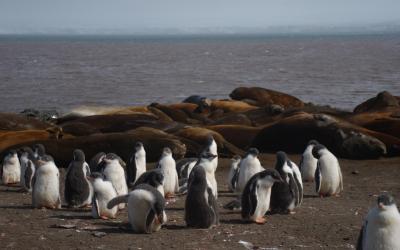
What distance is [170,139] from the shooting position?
Answer: 1706 cm

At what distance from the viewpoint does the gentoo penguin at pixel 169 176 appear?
42.5ft

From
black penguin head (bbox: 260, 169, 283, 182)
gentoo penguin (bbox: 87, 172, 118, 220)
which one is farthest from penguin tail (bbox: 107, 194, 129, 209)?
black penguin head (bbox: 260, 169, 283, 182)

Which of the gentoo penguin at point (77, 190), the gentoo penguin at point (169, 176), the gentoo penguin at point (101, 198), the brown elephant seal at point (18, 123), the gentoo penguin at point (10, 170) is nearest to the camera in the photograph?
the gentoo penguin at point (101, 198)

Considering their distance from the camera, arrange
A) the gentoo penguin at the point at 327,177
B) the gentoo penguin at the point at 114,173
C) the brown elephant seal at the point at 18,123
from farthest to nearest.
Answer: the brown elephant seal at the point at 18,123
the gentoo penguin at the point at 327,177
the gentoo penguin at the point at 114,173

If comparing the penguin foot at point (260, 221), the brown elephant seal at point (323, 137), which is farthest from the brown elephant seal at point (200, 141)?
the penguin foot at point (260, 221)

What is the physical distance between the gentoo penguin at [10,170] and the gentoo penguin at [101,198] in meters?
4.52

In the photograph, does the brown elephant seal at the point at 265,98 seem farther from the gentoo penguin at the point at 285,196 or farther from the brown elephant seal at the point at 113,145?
the gentoo penguin at the point at 285,196

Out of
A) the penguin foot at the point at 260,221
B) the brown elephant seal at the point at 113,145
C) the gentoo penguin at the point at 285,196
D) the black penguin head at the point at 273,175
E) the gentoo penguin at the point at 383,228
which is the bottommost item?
the brown elephant seal at the point at 113,145

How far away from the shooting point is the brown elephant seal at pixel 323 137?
17406mm

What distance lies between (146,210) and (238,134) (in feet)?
31.4

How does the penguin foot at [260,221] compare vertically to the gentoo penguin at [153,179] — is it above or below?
below

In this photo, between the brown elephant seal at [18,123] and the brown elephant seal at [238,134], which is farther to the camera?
the brown elephant seal at [18,123]

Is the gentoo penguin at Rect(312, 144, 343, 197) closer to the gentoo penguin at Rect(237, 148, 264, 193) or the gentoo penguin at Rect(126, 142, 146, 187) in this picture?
the gentoo penguin at Rect(237, 148, 264, 193)

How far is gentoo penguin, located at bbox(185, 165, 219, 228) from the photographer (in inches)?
396
